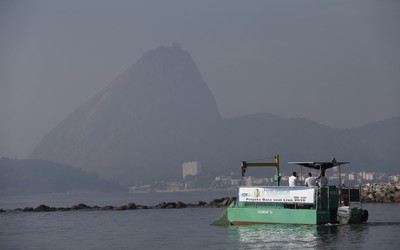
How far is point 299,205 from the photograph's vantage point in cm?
4497

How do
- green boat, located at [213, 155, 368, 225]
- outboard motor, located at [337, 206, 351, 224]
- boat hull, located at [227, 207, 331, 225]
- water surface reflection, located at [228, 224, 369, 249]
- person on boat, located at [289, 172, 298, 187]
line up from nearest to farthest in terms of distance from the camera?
1. water surface reflection, located at [228, 224, 369, 249]
2. boat hull, located at [227, 207, 331, 225]
3. green boat, located at [213, 155, 368, 225]
4. outboard motor, located at [337, 206, 351, 224]
5. person on boat, located at [289, 172, 298, 187]

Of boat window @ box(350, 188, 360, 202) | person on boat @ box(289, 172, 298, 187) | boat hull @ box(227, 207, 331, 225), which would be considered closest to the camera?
boat hull @ box(227, 207, 331, 225)

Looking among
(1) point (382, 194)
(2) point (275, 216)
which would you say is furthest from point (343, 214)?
(1) point (382, 194)

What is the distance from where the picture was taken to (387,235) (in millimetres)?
43156

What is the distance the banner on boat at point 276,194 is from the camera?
4406cm

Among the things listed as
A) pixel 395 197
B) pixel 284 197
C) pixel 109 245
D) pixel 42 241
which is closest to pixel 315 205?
pixel 284 197

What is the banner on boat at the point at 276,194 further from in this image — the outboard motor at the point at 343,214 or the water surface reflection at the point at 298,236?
the outboard motor at the point at 343,214

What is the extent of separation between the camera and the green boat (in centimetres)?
4400

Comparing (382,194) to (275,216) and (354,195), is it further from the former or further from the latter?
(275,216)

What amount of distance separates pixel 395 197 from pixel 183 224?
37.9 metres

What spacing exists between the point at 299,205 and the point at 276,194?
1.52 m

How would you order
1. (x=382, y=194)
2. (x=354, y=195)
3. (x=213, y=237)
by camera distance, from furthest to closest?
(x=382, y=194), (x=354, y=195), (x=213, y=237)

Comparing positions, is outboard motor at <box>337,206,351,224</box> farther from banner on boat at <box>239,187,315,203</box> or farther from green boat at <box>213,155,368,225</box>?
banner on boat at <box>239,187,315,203</box>

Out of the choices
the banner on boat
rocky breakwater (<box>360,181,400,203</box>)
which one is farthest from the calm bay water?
rocky breakwater (<box>360,181,400,203</box>)
